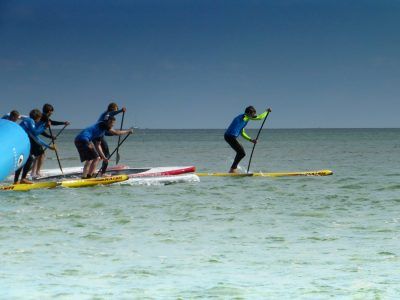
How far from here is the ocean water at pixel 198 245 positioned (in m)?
7.21

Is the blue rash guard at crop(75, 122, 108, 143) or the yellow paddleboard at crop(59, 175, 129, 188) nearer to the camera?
the yellow paddleboard at crop(59, 175, 129, 188)

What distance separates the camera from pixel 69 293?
22.9 ft

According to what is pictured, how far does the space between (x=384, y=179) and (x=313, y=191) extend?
511 centimetres

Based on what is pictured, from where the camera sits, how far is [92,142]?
17.2m

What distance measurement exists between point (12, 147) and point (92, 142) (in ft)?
8.94

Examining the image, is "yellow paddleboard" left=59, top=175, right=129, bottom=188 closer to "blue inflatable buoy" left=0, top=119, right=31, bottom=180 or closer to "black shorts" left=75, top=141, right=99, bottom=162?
"black shorts" left=75, top=141, right=99, bottom=162

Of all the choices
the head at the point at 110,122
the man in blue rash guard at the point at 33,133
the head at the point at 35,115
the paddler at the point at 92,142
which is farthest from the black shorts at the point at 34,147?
the head at the point at 110,122

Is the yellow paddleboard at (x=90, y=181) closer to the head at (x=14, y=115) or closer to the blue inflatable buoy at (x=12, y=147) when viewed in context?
the blue inflatable buoy at (x=12, y=147)

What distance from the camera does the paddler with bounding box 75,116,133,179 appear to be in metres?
16.9

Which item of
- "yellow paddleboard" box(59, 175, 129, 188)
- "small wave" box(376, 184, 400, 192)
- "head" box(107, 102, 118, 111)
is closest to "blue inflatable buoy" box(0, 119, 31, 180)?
"yellow paddleboard" box(59, 175, 129, 188)

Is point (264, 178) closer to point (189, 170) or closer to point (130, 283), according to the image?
point (189, 170)

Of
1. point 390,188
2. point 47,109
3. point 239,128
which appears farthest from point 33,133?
point 390,188

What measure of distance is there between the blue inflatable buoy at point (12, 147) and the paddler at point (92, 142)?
1525 mm

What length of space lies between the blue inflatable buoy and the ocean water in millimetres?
697
